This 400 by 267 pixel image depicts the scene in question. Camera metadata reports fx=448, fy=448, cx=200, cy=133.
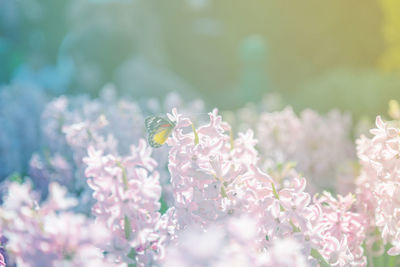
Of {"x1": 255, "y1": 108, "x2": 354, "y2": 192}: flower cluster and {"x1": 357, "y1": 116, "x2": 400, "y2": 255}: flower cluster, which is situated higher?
{"x1": 255, "y1": 108, "x2": 354, "y2": 192}: flower cluster

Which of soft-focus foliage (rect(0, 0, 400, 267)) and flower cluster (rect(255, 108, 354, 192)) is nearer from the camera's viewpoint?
soft-focus foliage (rect(0, 0, 400, 267))

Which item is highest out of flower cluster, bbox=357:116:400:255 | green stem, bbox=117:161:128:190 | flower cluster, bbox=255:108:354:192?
flower cluster, bbox=255:108:354:192

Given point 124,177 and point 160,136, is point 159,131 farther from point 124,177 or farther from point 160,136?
point 124,177

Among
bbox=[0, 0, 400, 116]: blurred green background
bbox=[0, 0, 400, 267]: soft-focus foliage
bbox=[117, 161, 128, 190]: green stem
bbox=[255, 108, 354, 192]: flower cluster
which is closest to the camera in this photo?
bbox=[0, 0, 400, 267]: soft-focus foliage

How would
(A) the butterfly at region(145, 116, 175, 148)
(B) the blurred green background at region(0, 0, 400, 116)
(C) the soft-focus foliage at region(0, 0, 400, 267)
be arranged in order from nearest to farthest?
(C) the soft-focus foliage at region(0, 0, 400, 267) < (A) the butterfly at region(145, 116, 175, 148) < (B) the blurred green background at region(0, 0, 400, 116)

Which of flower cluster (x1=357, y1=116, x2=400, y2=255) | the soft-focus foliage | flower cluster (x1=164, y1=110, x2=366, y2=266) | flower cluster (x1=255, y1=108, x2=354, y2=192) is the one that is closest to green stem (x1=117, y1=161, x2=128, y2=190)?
the soft-focus foliage

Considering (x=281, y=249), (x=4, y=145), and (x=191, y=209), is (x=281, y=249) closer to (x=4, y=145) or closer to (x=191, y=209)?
(x=191, y=209)

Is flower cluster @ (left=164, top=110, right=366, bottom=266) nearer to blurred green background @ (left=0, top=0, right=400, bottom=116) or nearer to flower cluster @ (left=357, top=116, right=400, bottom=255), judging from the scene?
flower cluster @ (left=357, top=116, right=400, bottom=255)
